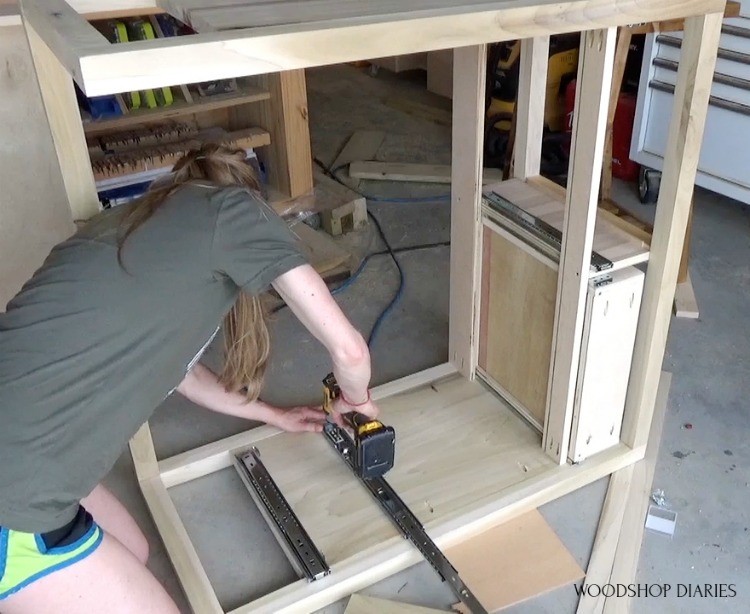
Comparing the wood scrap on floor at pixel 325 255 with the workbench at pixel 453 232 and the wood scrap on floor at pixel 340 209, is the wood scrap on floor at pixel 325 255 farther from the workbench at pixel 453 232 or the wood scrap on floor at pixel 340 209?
the workbench at pixel 453 232

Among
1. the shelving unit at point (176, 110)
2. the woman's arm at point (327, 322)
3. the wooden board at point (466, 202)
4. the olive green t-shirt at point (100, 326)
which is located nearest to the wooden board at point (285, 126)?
the shelving unit at point (176, 110)

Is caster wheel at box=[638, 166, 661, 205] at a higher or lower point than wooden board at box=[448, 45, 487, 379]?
lower

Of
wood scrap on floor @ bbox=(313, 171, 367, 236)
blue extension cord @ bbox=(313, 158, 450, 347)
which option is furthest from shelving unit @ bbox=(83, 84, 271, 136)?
blue extension cord @ bbox=(313, 158, 450, 347)

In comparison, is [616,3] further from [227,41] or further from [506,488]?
[506,488]

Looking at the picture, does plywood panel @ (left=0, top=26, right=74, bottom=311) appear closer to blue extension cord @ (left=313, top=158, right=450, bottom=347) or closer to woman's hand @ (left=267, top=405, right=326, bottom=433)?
woman's hand @ (left=267, top=405, right=326, bottom=433)

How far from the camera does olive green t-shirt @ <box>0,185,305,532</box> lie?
3.19 feet

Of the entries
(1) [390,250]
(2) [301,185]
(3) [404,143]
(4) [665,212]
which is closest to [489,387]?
(4) [665,212]

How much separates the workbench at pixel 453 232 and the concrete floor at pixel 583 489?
0.06 metres

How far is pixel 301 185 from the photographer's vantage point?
110 inches

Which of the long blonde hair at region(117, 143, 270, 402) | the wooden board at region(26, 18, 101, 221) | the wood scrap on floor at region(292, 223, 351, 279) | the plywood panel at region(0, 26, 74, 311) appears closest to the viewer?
the long blonde hair at region(117, 143, 270, 402)

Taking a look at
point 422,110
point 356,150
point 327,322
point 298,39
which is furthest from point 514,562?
point 422,110

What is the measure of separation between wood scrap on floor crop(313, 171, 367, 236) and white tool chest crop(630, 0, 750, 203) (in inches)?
42.6

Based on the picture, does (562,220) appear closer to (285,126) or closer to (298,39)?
(298,39)

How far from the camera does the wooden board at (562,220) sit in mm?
1461
